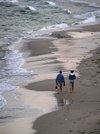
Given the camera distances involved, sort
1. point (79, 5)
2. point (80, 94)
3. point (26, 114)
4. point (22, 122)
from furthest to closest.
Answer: point (79, 5), point (80, 94), point (26, 114), point (22, 122)

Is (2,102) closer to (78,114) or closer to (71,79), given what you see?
(71,79)

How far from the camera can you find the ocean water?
70.4 feet

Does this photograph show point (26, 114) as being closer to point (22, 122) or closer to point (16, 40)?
point (22, 122)

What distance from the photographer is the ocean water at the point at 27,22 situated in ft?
70.4

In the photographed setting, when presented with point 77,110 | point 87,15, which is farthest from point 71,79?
point 87,15

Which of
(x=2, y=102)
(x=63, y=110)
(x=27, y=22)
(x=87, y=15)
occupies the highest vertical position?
(x=87, y=15)

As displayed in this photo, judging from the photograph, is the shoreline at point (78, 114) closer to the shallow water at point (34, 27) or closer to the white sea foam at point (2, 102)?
the white sea foam at point (2, 102)

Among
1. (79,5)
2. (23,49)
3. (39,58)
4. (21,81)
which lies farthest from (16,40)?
(79,5)

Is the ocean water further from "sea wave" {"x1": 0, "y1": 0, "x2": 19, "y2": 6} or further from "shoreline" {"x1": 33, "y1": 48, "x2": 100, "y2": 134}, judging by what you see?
"shoreline" {"x1": 33, "y1": 48, "x2": 100, "y2": 134}

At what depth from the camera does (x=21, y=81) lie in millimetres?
19359

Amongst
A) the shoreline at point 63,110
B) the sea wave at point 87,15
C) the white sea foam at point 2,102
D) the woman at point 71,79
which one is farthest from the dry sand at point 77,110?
the sea wave at point 87,15

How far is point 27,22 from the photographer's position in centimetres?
5350

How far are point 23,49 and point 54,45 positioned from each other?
3044 millimetres

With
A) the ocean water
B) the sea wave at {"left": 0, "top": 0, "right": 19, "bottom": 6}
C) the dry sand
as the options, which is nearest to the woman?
the dry sand
